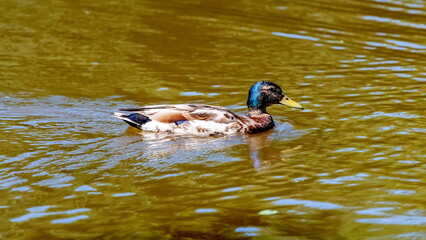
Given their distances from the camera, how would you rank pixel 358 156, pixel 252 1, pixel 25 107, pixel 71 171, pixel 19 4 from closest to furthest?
pixel 71 171
pixel 358 156
pixel 25 107
pixel 19 4
pixel 252 1

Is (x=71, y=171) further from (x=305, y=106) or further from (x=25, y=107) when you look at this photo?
(x=305, y=106)

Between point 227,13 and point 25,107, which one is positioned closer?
point 25,107

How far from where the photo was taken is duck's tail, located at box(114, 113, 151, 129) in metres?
11.5

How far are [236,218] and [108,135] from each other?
399cm

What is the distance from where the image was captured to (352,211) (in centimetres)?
781

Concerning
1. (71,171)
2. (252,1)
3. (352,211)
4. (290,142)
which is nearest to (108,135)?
(71,171)

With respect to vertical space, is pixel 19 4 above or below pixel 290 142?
above

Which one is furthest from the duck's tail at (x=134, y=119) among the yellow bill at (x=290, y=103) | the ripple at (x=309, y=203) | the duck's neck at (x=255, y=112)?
the ripple at (x=309, y=203)

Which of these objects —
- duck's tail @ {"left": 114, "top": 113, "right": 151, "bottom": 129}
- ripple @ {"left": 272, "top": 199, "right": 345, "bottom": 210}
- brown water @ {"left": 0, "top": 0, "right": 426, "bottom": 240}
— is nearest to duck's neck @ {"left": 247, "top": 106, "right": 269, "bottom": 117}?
brown water @ {"left": 0, "top": 0, "right": 426, "bottom": 240}

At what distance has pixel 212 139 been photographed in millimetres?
11242

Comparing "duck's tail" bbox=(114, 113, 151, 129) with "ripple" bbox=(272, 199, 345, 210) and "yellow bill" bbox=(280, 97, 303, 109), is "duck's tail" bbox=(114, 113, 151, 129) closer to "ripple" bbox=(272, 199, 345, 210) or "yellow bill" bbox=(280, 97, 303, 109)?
"yellow bill" bbox=(280, 97, 303, 109)

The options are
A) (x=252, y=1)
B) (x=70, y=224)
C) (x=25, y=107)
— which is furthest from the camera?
(x=252, y=1)

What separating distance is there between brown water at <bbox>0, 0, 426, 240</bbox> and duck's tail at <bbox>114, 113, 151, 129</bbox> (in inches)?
6.0

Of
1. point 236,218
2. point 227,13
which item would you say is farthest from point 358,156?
point 227,13
